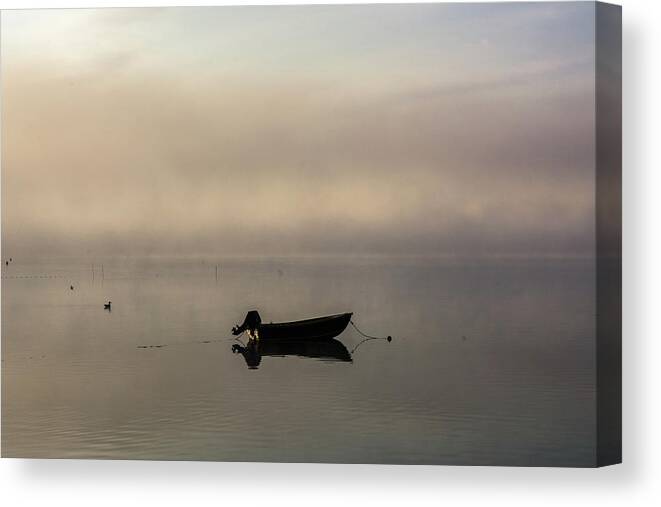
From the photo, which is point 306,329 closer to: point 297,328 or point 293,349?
point 297,328

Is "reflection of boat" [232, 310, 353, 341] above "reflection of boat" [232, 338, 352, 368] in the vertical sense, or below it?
above

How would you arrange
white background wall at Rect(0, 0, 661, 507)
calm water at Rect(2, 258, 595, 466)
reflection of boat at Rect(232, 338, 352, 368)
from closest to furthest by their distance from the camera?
white background wall at Rect(0, 0, 661, 507)
calm water at Rect(2, 258, 595, 466)
reflection of boat at Rect(232, 338, 352, 368)

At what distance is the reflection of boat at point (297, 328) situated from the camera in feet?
31.4

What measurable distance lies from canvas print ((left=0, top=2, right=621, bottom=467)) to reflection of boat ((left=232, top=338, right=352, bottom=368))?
24.5 inches

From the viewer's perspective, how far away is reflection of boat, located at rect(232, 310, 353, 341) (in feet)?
31.4

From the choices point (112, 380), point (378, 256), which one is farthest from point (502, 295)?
point (112, 380)

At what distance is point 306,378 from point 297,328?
779 mm

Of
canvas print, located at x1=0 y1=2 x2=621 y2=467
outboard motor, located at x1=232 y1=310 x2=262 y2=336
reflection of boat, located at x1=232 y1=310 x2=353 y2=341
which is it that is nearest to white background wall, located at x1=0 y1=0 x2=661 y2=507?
canvas print, located at x1=0 y1=2 x2=621 y2=467

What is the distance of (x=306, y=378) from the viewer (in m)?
9.63

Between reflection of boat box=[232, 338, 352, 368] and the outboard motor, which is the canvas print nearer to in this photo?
the outboard motor

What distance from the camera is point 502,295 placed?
8.98 m

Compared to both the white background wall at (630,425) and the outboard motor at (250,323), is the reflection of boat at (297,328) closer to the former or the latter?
the outboard motor at (250,323)

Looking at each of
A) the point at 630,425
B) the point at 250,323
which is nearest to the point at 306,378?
the point at 250,323

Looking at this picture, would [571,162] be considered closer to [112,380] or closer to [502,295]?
[502,295]
